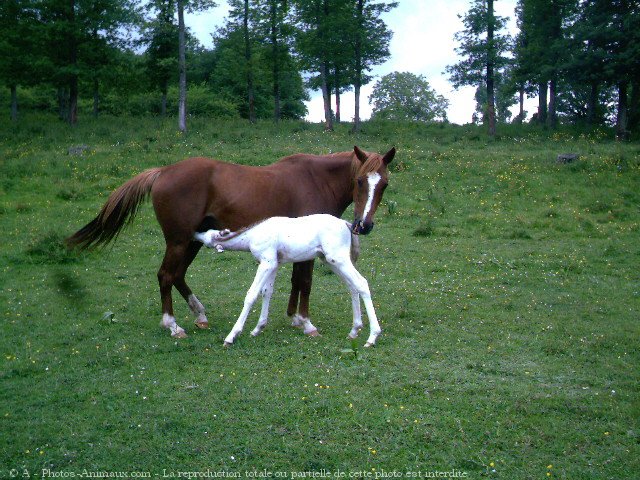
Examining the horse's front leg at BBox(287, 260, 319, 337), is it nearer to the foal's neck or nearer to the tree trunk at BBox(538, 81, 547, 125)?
the foal's neck

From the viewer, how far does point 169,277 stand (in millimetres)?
8047

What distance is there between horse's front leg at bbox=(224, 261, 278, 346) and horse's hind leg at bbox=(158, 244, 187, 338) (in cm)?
87

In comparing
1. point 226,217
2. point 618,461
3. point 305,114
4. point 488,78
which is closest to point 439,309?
point 226,217

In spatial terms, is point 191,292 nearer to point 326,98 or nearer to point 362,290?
point 362,290

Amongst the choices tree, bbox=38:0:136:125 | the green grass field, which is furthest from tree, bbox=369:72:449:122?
the green grass field

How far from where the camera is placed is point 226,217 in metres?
8.02

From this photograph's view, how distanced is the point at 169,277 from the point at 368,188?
2.95 metres

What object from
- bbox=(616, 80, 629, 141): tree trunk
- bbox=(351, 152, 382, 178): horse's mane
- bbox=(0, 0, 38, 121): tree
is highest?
bbox=(0, 0, 38, 121): tree

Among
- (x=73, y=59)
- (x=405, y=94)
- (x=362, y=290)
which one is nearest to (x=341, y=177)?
(x=362, y=290)

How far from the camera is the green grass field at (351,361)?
486cm

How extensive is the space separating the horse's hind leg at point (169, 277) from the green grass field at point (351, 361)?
20 cm

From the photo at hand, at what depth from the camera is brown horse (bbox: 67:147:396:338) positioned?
7863 millimetres

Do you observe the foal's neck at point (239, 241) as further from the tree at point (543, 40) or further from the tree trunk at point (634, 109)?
the tree at point (543, 40)

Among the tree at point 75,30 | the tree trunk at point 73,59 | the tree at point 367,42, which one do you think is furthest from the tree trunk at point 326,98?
the tree trunk at point 73,59
